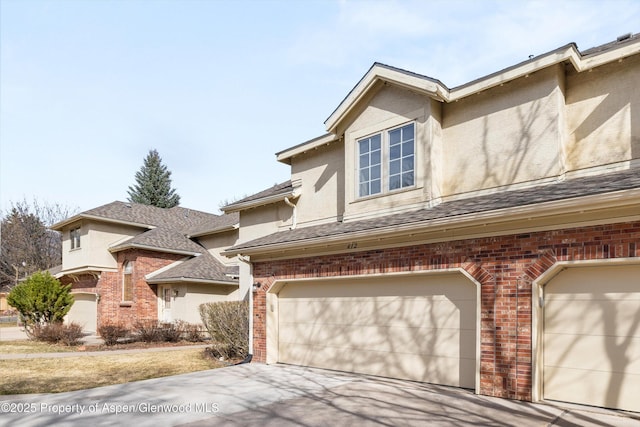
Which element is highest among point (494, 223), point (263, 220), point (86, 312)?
point (263, 220)

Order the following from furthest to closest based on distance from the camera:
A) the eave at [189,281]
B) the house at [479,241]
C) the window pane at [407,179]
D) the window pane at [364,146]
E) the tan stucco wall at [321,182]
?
the eave at [189,281]
the tan stucco wall at [321,182]
the window pane at [364,146]
the window pane at [407,179]
the house at [479,241]

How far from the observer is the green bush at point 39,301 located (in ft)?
65.9

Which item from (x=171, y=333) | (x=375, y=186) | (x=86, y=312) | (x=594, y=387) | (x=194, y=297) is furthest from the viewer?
(x=86, y=312)

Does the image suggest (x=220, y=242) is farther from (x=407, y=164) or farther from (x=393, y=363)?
(x=393, y=363)

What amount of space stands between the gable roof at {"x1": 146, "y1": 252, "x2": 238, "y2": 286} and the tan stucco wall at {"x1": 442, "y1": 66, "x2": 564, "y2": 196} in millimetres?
14308

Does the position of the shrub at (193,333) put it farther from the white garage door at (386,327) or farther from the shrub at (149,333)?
the white garage door at (386,327)

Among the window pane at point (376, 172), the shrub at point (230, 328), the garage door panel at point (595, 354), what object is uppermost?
the window pane at point (376, 172)

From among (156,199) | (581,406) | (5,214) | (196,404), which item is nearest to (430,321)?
(581,406)

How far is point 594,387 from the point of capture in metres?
6.70

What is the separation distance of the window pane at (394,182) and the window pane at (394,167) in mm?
124

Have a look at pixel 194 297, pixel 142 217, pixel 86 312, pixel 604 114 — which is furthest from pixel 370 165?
pixel 86 312

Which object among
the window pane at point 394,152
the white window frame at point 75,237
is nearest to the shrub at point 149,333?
the white window frame at point 75,237

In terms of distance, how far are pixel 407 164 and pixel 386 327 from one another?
12.7 feet

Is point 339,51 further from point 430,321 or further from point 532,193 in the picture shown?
point 430,321
